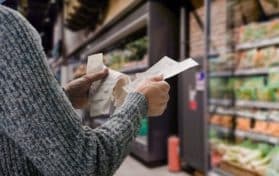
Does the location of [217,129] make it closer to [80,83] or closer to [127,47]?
[127,47]

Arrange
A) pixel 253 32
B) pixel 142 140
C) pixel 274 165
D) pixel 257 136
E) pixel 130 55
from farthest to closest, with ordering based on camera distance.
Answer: pixel 130 55 < pixel 142 140 < pixel 253 32 < pixel 257 136 < pixel 274 165

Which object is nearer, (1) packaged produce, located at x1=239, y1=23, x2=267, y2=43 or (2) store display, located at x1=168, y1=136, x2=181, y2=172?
(1) packaged produce, located at x1=239, y1=23, x2=267, y2=43

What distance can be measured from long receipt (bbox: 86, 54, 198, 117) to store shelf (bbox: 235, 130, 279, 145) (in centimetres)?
225

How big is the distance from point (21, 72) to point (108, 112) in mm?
389

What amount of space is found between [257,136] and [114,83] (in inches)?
96.6

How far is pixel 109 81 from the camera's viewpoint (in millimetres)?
1097

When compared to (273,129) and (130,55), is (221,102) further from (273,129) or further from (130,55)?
(130,55)

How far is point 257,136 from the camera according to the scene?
127 inches

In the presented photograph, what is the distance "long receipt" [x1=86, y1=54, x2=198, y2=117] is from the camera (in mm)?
991

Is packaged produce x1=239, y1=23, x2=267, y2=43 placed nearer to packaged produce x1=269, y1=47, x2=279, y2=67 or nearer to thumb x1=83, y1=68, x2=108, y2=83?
packaged produce x1=269, y1=47, x2=279, y2=67

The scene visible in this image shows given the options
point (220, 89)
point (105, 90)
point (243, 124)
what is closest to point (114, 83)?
point (105, 90)

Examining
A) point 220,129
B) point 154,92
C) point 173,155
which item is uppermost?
point 154,92

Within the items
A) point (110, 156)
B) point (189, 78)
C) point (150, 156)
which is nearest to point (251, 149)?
point (189, 78)

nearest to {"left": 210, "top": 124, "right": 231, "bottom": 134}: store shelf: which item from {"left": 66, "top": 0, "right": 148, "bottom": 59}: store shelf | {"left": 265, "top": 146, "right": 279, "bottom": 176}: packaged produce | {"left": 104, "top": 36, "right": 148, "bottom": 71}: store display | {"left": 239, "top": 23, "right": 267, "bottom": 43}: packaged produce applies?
{"left": 265, "top": 146, "right": 279, "bottom": 176}: packaged produce
